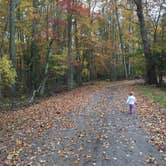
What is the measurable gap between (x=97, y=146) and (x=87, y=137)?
3.74 ft

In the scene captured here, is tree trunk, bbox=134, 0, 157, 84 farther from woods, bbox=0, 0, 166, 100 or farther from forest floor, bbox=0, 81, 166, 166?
forest floor, bbox=0, 81, 166, 166

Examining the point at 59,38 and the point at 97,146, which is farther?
the point at 59,38

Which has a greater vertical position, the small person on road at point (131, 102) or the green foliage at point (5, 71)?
the green foliage at point (5, 71)

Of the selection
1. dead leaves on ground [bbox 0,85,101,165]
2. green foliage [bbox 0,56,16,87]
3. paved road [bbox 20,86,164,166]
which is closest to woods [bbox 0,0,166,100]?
green foliage [bbox 0,56,16,87]

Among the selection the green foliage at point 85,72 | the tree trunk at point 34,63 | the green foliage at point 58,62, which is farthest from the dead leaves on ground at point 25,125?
the green foliage at point 85,72

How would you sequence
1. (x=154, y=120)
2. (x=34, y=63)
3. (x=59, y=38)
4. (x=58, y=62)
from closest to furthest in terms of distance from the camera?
(x=154, y=120), (x=59, y=38), (x=58, y=62), (x=34, y=63)

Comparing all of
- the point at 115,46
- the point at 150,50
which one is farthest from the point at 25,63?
the point at 115,46

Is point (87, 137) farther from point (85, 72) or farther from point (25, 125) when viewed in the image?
point (85, 72)

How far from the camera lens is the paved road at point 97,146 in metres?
8.40

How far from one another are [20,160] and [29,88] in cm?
2459

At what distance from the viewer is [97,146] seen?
9.59 m

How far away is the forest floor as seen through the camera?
861 centimetres

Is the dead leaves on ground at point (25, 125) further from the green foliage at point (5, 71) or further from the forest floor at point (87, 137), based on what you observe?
the green foliage at point (5, 71)

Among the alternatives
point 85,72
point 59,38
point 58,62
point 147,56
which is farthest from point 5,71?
point 85,72
